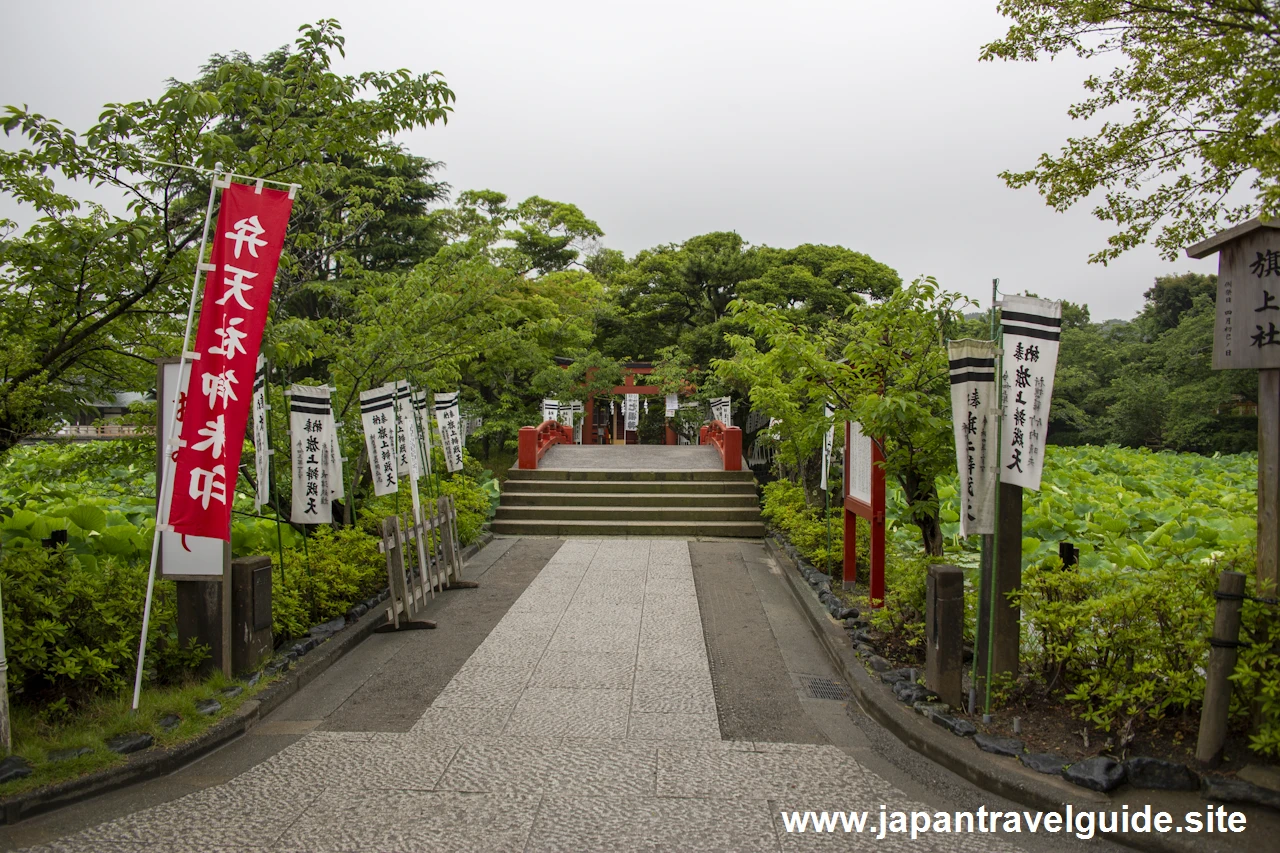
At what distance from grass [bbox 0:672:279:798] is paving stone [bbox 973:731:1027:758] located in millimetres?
4142

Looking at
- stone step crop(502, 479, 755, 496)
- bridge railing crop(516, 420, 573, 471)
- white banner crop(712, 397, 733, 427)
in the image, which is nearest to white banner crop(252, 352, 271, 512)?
stone step crop(502, 479, 755, 496)

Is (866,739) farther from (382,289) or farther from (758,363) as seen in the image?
Answer: (382,289)

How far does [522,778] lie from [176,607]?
2.86 m

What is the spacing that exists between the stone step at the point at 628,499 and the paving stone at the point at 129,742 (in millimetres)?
9582

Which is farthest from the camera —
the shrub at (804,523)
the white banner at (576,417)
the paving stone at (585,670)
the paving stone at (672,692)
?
the white banner at (576,417)

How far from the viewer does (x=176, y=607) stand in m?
5.18

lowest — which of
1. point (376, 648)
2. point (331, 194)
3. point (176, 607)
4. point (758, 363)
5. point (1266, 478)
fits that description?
point (376, 648)

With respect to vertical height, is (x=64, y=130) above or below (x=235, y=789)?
above

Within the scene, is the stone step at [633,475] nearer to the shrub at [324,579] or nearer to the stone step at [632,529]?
the stone step at [632,529]

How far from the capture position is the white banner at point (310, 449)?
7.10 m

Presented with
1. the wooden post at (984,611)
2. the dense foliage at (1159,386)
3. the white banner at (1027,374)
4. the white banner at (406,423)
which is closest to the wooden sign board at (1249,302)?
the white banner at (1027,374)

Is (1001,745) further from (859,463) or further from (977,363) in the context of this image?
(859,463)

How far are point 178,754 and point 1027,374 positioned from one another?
483 cm

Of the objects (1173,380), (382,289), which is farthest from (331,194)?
(1173,380)
